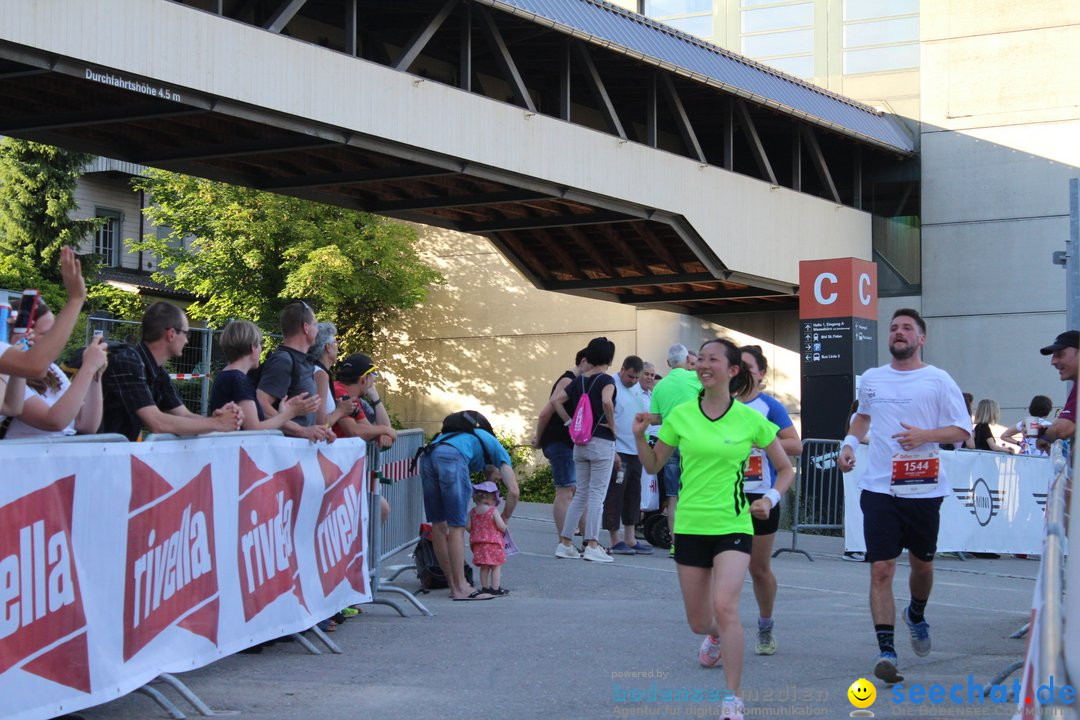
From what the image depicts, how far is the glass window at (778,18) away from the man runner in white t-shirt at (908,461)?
2391 cm

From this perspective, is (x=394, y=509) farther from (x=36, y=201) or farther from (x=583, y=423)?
(x=36, y=201)

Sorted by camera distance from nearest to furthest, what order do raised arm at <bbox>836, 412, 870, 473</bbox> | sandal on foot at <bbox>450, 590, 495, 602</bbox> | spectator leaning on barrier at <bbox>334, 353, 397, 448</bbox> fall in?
1. raised arm at <bbox>836, 412, 870, 473</bbox>
2. spectator leaning on barrier at <bbox>334, 353, 397, 448</bbox>
3. sandal on foot at <bbox>450, 590, 495, 602</bbox>

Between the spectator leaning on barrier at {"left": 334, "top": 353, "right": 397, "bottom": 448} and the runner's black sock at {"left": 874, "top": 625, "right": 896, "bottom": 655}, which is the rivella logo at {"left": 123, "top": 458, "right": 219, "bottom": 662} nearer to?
the spectator leaning on barrier at {"left": 334, "top": 353, "right": 397, "bottom": 448}

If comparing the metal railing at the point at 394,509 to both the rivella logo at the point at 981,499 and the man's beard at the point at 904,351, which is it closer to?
the man's beard at the point at 904,351

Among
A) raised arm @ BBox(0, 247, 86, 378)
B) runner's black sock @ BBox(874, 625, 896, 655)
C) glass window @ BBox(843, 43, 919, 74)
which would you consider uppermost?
glass window @ BBox(843, 43, 919, 74)

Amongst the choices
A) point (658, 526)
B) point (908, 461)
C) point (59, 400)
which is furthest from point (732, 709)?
point (658, 526)

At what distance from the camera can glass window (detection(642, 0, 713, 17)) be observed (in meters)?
31.5

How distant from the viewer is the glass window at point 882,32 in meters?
29.0

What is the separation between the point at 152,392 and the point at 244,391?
89 centimetres

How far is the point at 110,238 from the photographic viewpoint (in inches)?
1889

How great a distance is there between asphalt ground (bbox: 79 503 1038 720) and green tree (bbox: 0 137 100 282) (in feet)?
100

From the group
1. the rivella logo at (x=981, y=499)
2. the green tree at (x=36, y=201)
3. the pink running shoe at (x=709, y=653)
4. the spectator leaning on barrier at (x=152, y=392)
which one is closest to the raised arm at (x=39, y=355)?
Answer: the spectator leaning on barrier at (x=152, y=392)

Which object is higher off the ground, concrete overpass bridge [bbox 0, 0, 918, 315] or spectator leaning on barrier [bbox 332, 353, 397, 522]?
concrete overpass bridge [bbox 0, 0, 918, 315]
